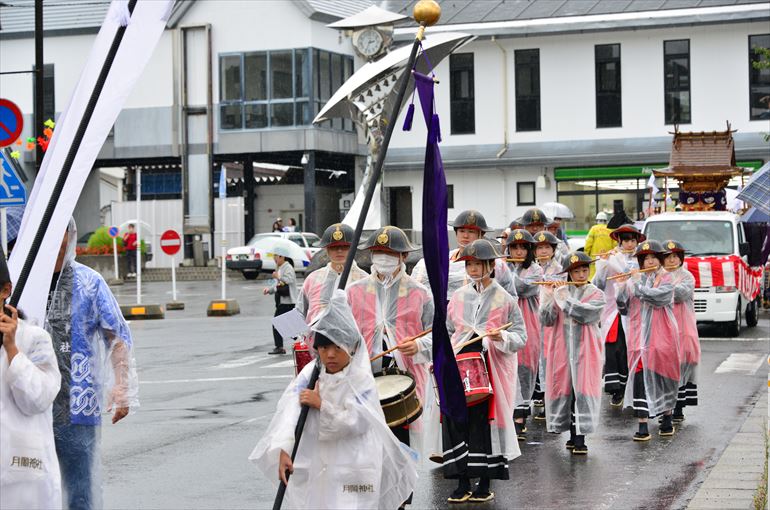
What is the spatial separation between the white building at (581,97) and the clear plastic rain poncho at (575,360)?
3194cm

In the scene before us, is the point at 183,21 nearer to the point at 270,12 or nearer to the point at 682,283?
the point at 270,12

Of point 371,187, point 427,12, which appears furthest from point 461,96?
point 371,187

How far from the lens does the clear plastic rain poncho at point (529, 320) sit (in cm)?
1256

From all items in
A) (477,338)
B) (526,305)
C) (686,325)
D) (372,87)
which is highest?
(372,87)

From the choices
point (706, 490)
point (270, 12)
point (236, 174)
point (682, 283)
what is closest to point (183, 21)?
point (270, 12)

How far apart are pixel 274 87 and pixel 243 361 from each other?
90.0 ft

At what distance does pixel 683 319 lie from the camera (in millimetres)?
12906

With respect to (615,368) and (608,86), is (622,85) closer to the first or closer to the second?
(608,86)

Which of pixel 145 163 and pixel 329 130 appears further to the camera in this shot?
pixel 145 163

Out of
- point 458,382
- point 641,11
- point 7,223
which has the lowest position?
point 458,382

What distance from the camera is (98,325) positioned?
6.87 m

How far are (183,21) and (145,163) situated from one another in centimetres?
564

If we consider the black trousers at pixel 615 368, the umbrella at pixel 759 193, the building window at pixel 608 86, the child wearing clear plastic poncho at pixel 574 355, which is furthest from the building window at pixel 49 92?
the umbrella at pixel 759 193

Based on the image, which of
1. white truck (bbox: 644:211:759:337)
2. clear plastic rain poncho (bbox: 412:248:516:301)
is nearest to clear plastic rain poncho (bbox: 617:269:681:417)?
clear plastic rain poncho (bbox: 412:248:516:301)
